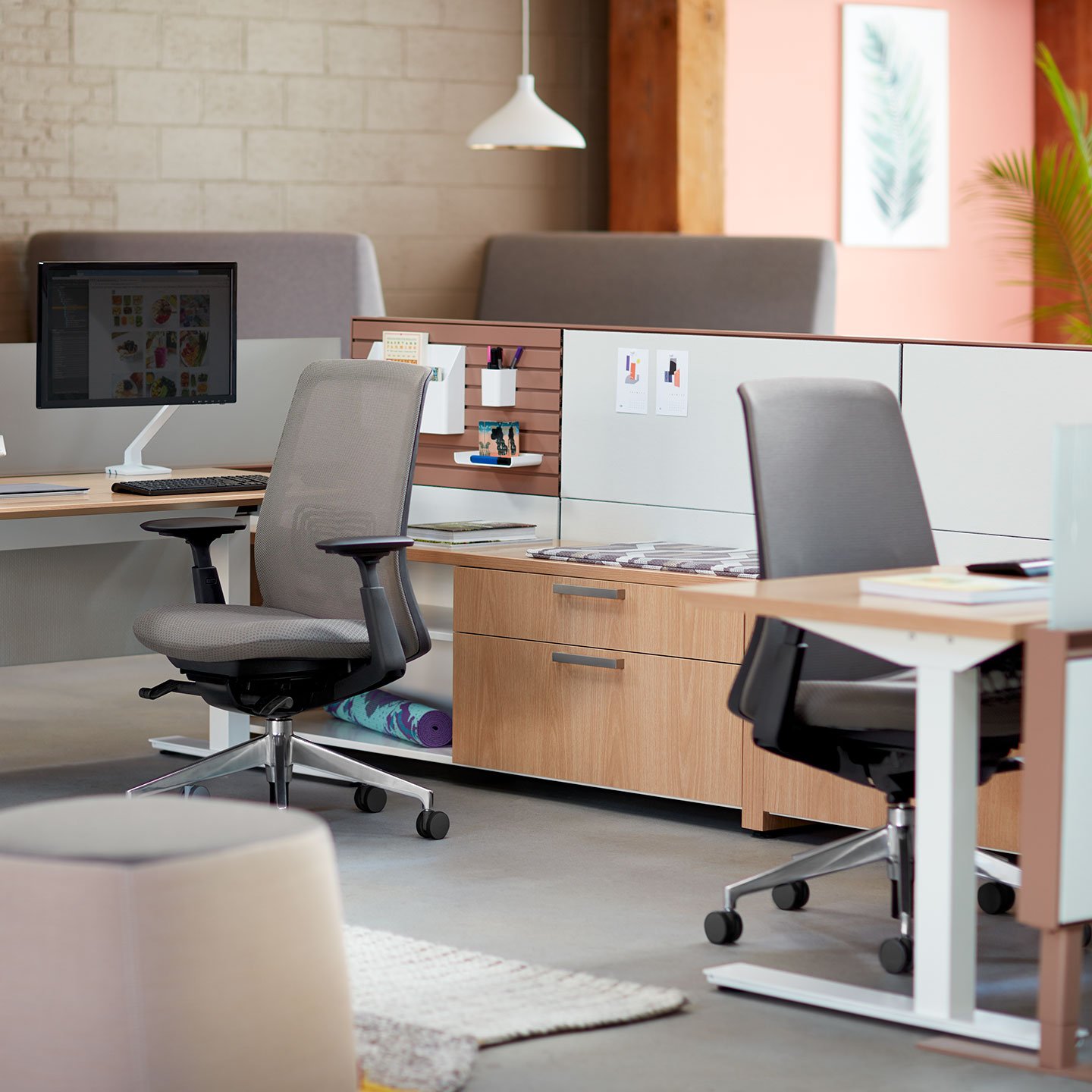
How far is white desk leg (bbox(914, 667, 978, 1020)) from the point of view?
9.60 feet

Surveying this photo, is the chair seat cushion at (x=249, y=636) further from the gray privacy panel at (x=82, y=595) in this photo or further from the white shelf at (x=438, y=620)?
the gray privacy panel at (x=82, y=595)

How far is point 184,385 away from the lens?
5.15 m

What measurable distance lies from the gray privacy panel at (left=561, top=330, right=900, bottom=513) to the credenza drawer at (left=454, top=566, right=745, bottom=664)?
1.24 ft

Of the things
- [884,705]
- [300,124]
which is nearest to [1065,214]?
[300,124]

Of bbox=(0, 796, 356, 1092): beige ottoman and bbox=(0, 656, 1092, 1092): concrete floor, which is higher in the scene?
bbox=(0, 796, 356, 1092): beige ottoman

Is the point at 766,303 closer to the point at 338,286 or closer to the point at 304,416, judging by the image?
the point at 338,286

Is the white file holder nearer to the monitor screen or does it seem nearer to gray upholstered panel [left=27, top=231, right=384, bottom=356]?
the monitor screen

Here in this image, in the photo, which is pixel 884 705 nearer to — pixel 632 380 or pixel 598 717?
pixel 598 717

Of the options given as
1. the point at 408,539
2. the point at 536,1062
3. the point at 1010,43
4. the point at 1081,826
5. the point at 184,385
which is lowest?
the point at 536,1062

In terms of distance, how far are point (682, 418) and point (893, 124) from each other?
16.5 feet

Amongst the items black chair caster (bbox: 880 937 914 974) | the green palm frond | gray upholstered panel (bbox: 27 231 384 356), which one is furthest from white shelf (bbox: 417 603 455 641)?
the green palm frond

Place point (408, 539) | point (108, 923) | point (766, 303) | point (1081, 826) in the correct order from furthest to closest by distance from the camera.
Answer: point (766, 303), point (408, 539), point (1081, 826), point (108, 923)

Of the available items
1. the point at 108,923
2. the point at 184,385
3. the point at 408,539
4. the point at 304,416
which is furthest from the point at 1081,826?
the point at 184,385

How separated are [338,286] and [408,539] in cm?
412
